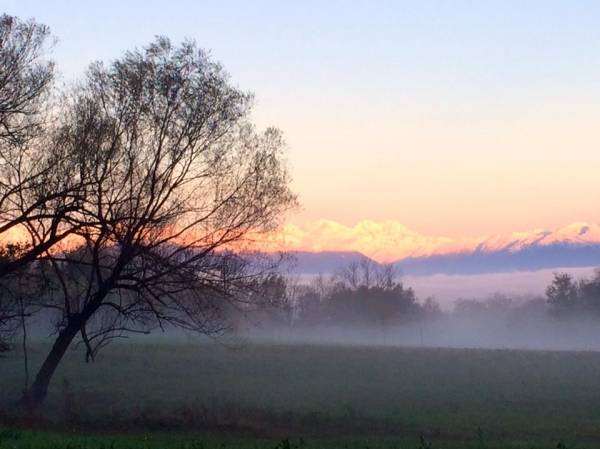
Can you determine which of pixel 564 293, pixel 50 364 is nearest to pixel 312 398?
pixel 50 364

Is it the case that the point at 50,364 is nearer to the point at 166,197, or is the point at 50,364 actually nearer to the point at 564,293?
the point at 166,197

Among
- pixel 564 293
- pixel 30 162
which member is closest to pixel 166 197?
pixel 30 162

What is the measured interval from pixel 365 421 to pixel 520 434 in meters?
5.35

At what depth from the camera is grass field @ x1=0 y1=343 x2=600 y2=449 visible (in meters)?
22.4

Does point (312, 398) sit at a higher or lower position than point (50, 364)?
lower

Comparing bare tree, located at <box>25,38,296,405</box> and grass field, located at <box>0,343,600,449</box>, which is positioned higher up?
bare tree, located at <box>25,38,296,405</box>

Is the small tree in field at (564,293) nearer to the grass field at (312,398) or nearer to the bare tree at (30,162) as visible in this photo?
the grass field at (312,398)

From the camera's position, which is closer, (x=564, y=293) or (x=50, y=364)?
(x=50, y=364)

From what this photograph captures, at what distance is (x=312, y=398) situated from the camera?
1371 inches

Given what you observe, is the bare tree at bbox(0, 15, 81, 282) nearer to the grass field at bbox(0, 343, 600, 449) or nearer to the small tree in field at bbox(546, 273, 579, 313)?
the grass field at bbox(0, 343, 600, 449)

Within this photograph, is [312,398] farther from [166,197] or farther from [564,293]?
[564,293]

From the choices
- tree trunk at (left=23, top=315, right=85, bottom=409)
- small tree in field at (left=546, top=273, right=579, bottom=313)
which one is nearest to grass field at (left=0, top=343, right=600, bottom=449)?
tree trunk at (left=23, top=315, right=85, bottom=409)

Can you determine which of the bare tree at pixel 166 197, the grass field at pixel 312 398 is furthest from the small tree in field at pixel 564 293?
the bare tree at pixel 166 197

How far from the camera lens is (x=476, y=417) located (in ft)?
95.5
